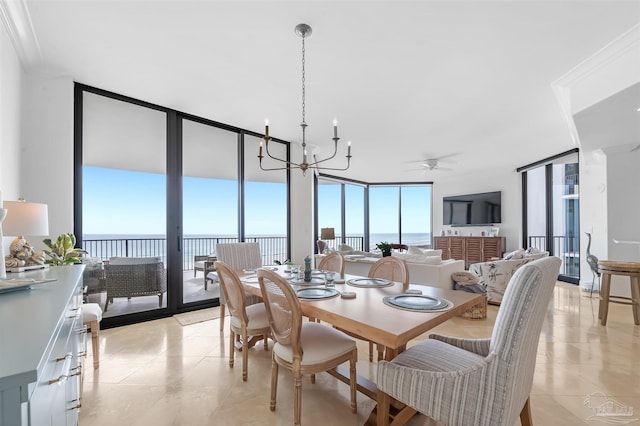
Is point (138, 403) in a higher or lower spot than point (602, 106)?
lower

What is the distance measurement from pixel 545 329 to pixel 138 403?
13.3ft

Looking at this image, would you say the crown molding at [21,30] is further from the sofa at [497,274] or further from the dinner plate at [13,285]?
the sofa at [497,274]

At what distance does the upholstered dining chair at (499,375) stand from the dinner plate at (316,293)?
0.60 metres

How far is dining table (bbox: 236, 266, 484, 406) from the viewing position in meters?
1.31

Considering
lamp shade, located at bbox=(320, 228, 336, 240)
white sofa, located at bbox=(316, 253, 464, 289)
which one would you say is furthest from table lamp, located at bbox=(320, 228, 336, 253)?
white sofa, located at bbox=(316, 253, 464, 289)

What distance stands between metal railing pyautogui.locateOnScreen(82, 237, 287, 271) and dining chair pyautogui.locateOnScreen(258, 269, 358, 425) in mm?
2697

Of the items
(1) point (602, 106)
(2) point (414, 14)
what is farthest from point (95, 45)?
(1) point (602, 106)

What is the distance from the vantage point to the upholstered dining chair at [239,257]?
3100mm

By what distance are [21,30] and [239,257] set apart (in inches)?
106

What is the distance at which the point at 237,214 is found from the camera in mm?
4578

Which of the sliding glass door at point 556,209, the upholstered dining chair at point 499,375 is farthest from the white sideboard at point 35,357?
the sliding glass door at point 556,209

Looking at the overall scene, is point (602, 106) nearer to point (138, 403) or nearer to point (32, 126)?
point (138, 403)

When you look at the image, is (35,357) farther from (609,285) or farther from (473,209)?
(473,209)

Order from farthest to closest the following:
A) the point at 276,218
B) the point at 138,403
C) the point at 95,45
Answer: the point at 276,218, the point at 95,45, the point at 138,403
